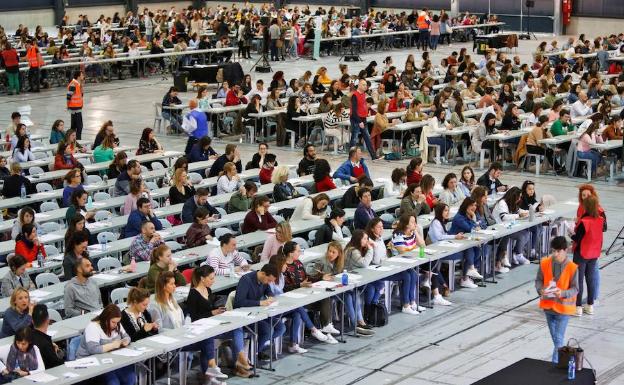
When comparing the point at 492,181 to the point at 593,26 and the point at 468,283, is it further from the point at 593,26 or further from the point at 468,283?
the point at 593,26

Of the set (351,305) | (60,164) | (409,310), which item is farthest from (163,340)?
(60,164)

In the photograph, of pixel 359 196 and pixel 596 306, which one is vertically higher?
pixel 359 196

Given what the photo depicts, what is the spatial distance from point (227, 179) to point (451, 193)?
11.2 ft

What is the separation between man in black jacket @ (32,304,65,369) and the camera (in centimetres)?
1077

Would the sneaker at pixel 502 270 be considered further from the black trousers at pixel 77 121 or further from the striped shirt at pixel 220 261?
the black trousers at pixel 77 121

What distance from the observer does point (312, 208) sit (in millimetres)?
16438

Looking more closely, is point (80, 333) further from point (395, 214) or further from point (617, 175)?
point (617, 175)

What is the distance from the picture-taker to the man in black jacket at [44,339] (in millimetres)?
10766

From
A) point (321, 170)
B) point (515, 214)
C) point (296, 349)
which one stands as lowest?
point (296, 349)

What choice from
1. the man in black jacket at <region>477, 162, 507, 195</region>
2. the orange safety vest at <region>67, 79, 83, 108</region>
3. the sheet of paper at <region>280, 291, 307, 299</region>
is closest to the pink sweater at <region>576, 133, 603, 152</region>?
the man in black jacket at <region>477, 162, 507, 195</region>

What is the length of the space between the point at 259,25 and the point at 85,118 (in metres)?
16.1

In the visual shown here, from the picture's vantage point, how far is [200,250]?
1464cm

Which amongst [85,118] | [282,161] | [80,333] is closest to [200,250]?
[80,333]

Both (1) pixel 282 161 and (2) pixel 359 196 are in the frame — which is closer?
(2) pixel 359 196
